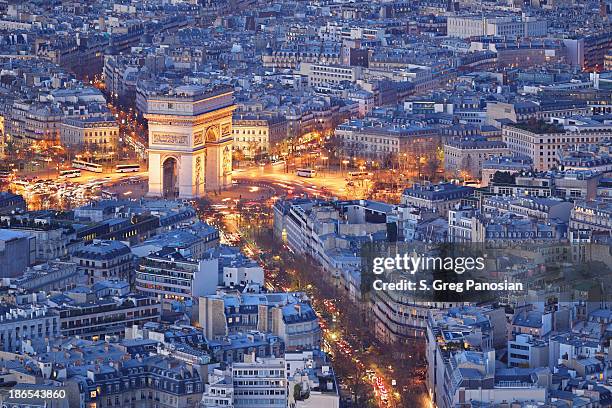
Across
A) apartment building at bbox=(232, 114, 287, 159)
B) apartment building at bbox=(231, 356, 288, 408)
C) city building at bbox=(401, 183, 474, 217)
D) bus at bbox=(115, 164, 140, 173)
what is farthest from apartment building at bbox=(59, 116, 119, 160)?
apartment building at bbox=(231, 356, 288, 408)

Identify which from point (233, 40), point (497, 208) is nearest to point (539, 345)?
point (497, 208)

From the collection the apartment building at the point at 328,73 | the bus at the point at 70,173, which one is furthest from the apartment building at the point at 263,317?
the apartment building at the point at 328,73

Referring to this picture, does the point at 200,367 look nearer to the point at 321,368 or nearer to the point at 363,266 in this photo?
the point at 321,368

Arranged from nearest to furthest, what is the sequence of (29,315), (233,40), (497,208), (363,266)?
(29,315) → (363,266) → (497,208) → (233,40)

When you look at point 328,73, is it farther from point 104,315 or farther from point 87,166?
point 104,315

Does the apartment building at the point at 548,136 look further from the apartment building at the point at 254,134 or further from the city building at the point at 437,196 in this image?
the apartment building at the point at 254,134

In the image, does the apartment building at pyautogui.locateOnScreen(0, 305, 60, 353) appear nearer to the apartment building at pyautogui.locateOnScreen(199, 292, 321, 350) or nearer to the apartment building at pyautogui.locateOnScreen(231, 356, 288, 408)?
the apartment building at pyautogui.locateOnScreen(199, 292, 321, 350)
